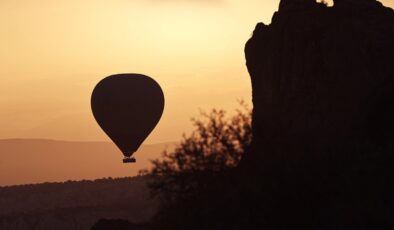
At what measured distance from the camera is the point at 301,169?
3675 centimetres

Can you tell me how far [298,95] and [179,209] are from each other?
16747 mm

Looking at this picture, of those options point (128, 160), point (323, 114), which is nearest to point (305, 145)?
point (323, 114)

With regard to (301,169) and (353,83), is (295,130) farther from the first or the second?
(301,169)

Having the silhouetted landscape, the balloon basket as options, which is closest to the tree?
the silhouetted landscape

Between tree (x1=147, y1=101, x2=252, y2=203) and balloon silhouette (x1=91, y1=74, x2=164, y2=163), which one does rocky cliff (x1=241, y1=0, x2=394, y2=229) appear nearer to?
tree (x1=147, y1=101, x2=252, y2=203)

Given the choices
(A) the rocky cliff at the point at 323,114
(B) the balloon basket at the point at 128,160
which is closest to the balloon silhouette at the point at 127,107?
(B) the balloon basket at the point at 128,160

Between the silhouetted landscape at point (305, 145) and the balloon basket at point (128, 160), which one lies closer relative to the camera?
the silhouetted landscape at point (305, 145)

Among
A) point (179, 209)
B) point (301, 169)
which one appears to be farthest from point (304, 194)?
point (179, 209)

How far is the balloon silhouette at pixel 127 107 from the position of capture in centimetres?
8131

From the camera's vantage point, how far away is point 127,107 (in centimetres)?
8406

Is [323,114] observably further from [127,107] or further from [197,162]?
[127,107]

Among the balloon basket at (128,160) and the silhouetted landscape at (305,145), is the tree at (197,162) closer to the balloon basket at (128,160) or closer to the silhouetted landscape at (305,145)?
the silhouetted landscape at (305,145)

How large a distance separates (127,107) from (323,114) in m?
36.3

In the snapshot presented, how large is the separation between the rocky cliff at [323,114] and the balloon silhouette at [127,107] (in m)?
23.9
